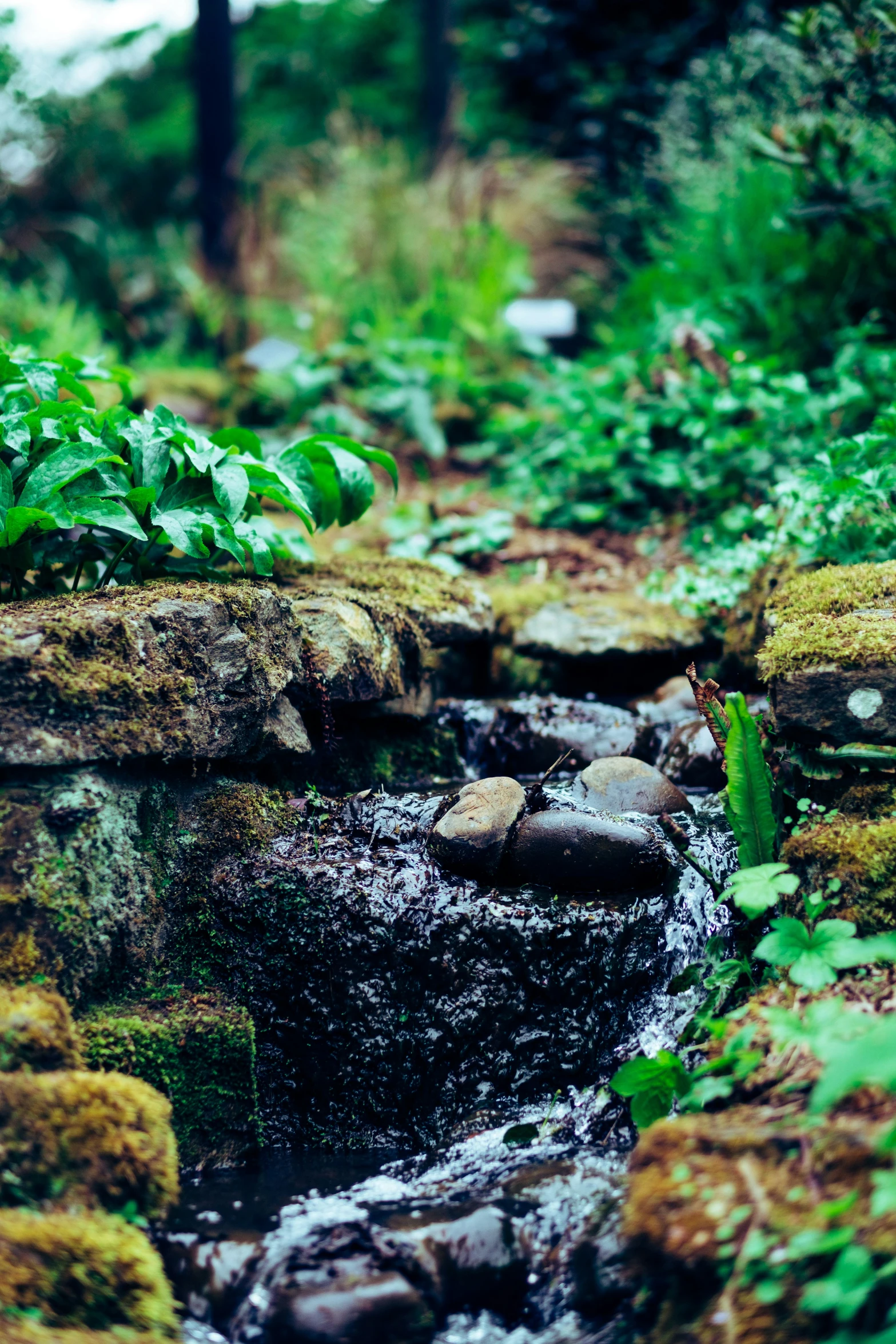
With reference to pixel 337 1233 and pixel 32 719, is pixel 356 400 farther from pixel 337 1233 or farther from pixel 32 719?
pixel 337 1233

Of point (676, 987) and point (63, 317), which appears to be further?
point (63, 317)

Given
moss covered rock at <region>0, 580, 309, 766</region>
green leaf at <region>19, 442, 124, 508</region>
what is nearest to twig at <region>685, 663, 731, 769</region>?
moss covered rock at <region>0, 580, 309, 766</region>

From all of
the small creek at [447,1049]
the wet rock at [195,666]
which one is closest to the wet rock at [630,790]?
the small creek at [447,1049]

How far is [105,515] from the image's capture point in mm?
2305

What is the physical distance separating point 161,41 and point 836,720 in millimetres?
14098

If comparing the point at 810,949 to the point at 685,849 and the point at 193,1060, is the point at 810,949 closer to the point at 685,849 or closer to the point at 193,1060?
the point at 685,849

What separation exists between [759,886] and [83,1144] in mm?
1345

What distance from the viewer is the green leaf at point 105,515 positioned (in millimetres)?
2289

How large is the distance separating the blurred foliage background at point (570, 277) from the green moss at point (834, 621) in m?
0.37

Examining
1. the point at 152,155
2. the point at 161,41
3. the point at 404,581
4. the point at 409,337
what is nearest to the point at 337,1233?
the point at 404,581

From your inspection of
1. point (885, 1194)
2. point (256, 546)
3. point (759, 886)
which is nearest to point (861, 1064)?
point (885, 1194)

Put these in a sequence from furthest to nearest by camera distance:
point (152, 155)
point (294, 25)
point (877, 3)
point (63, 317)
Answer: point (294, 25) < point (152, 155) < point (63, 317) < point (877, 3)

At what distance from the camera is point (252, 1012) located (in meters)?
2.29

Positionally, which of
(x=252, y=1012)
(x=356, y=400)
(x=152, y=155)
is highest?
(x=152, y=155)
